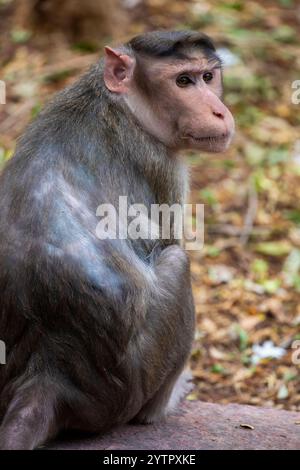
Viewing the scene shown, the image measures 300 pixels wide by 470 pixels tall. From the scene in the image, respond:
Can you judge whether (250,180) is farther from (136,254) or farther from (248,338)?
(136,254)

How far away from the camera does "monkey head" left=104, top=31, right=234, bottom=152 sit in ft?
17.6

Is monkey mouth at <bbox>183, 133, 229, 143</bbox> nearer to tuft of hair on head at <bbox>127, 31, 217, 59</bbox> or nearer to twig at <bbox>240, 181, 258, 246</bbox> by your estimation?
tuft of hair on head at <bbox>127, 31, 217, 59</bbox>

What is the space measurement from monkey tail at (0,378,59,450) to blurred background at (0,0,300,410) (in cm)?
276

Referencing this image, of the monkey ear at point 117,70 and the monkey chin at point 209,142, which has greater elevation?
the monkey ear at point 117,70

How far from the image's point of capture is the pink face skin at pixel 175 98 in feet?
17.6

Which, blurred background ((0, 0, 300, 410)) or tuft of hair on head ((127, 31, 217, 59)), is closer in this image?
tuft of hair on head ((127, 31, 217, 59))

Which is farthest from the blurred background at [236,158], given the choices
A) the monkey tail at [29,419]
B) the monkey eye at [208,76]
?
the monkey tail at [29,419]

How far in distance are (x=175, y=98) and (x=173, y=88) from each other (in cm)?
6

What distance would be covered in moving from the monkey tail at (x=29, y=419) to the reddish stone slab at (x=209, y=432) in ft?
0.74

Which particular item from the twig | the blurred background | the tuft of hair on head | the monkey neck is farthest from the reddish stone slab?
the twig

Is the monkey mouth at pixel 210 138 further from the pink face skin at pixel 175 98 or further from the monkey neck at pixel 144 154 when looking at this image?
the monkey neck at pixel 144 154

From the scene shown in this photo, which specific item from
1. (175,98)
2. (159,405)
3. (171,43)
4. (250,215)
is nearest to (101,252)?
(159,405)

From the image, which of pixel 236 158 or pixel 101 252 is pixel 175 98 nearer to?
pixel 101 252

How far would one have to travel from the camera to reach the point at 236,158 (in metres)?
10.0
